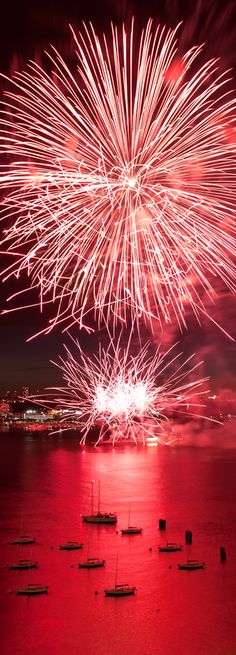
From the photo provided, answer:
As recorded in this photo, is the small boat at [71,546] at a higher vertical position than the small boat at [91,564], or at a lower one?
lower

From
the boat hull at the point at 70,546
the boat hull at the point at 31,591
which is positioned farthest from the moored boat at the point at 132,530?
the boat hull at the point at 31,591

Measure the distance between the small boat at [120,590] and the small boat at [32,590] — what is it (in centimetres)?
145

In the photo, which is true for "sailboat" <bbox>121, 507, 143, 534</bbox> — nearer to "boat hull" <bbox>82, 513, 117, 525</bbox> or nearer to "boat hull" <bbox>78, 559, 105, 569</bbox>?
"boat hull" <bbox>82, 513, 117, 525</bbox>

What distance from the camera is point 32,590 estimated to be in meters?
15.7

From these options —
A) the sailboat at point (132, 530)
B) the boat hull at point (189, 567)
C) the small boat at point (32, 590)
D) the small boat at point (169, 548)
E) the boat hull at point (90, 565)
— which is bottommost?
the sailboat at point (132, 530)

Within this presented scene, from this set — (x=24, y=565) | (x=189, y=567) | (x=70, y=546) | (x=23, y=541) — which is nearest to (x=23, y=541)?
(x=23, y=541)

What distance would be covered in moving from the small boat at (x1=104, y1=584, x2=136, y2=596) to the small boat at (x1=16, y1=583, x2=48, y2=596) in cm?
145

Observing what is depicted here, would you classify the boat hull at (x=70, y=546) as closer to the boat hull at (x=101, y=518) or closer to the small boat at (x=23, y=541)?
the small boat at (x=23, y=541)

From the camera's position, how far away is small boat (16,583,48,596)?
51.3 feet

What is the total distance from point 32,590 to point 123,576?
264cm

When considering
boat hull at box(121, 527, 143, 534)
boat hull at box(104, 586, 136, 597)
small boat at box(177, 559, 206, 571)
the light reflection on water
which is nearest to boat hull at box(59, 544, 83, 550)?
the light reflection on water

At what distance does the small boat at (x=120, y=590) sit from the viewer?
15.7m

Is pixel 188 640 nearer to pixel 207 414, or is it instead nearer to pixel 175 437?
pixel 175 437

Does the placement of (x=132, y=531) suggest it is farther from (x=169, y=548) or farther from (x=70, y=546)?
(x=70, y=546)
